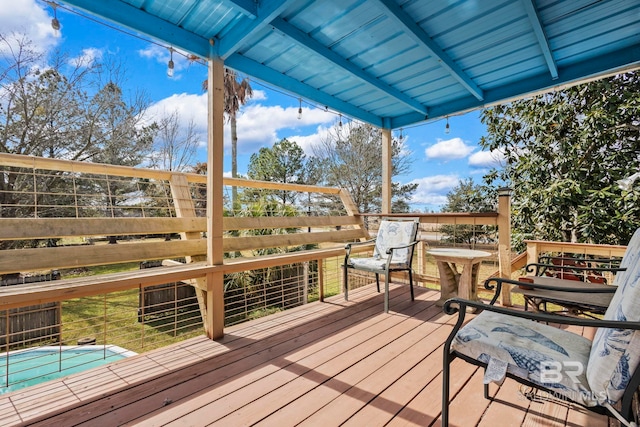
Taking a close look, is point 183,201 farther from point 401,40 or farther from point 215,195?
point 401,40

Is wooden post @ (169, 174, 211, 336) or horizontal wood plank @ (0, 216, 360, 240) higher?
wooden post @ (169, 174, 211, 336)

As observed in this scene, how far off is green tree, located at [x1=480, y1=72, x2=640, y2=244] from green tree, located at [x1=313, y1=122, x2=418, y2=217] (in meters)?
5.70

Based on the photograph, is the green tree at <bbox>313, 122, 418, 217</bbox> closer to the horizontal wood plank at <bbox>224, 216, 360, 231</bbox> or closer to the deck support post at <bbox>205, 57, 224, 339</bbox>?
the horizontal wood plank at <bbox>224, 216, 360, 231</bbox>

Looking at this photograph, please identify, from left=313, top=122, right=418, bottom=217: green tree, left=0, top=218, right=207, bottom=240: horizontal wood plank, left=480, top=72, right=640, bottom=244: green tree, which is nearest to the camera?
left=0, top=218, right=207, bottom=240: horizontal wood plank

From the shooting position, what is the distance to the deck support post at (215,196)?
2.58 meters

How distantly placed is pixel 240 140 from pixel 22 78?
28.4ft

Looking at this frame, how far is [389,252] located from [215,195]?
5.86 feet

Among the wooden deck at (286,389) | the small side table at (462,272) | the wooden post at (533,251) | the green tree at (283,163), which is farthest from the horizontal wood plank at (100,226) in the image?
the green tree at (283,163)

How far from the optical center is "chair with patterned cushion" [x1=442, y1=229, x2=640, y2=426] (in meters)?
1.00

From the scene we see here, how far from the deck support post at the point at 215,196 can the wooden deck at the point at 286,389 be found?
24 centimetres

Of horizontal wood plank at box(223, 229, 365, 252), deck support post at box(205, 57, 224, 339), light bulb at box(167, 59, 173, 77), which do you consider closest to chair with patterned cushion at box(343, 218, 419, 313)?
horizontal wood plank at box(223, 229, 365, 252)

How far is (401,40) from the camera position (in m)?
2.74

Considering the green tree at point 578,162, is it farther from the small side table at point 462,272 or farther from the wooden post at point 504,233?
the small side table at point 462,272

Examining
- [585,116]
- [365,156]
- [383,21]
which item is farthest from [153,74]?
[585,116]
